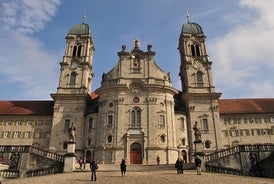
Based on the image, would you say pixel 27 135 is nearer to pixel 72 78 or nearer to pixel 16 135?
pixel 16 135

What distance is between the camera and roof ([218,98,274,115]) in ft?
145

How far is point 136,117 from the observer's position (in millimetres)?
38594

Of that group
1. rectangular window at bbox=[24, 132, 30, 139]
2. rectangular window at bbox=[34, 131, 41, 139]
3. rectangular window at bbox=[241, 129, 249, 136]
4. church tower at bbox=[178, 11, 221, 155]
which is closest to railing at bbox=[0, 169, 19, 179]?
rectangular window at bbox=[34, 131, 41, 139]

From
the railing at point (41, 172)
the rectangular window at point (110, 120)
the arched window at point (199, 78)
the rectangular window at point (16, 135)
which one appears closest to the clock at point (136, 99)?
the rectangular window at point (110, 120)

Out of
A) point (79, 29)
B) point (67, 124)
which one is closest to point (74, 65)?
point (79, 29)

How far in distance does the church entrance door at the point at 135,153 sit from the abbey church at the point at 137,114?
0.15 meters

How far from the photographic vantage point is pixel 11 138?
42.1 m

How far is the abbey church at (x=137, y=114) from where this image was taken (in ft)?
123

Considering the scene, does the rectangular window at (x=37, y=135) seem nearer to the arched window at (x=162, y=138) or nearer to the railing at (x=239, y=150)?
the arched window at (x=162, y=138)

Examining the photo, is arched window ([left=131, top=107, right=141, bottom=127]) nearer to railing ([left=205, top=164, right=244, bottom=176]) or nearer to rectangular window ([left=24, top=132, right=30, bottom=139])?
railing ([left=205, top=164, right=244, bottom=176])

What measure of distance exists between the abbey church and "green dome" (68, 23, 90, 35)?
3341mm

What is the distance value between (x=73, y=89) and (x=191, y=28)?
28173 mm

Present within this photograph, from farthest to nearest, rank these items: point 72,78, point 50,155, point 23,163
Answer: point 72,78 → point 50,155 → point 23,163

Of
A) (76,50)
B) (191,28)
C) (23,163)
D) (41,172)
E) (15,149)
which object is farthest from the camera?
(191,28)
